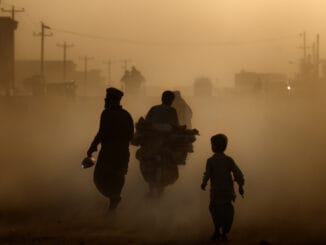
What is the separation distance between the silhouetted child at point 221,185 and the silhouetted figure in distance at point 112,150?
2.40m

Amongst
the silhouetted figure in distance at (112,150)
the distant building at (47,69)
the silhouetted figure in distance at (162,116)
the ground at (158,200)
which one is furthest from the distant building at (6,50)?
the silhouetted figure in distance at (112,150)

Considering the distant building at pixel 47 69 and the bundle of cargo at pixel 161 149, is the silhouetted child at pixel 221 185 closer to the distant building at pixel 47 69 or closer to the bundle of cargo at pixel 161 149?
the bundle of cargo at pixel 161 149

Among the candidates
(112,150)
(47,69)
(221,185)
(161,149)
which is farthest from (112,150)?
(47,69)

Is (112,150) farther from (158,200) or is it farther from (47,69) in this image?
(47,69)

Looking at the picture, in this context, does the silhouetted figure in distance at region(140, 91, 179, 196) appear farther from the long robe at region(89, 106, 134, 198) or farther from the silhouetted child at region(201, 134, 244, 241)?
the silhouetted child at region(201, 134, 244, 241)

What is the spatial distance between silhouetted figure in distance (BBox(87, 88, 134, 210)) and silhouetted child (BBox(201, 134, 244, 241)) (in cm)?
240

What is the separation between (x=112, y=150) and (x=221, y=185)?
8.84 feet

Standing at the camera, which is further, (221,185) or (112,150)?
(112,150)

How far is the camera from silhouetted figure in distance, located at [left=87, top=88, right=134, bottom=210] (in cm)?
1240

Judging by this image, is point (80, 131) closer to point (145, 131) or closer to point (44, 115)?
point (44, 115)

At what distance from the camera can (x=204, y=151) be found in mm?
25219

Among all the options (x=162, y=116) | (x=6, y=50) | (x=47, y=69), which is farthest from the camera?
(x=47, y=69)

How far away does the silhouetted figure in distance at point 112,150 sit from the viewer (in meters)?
12.4

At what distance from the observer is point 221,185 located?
33.6ft
